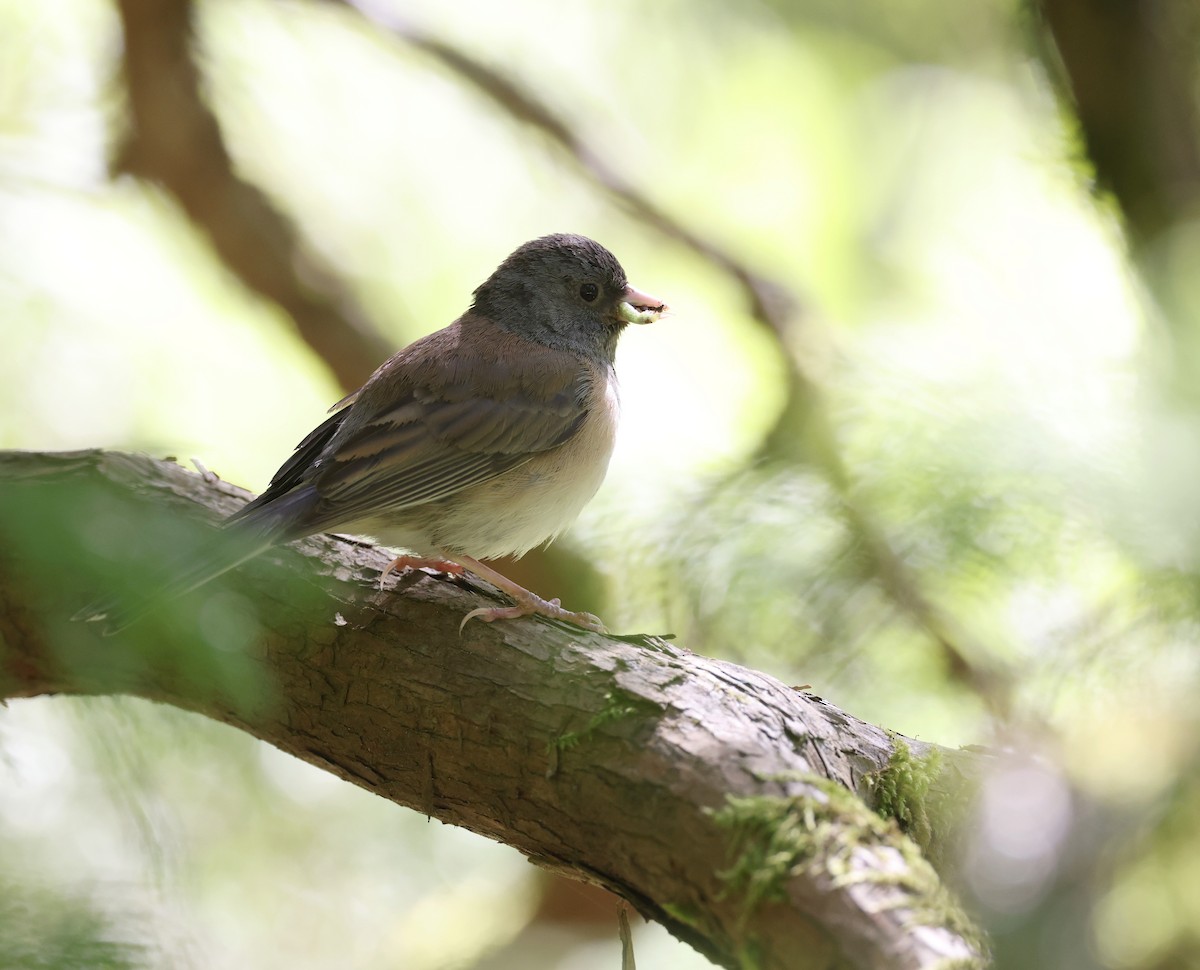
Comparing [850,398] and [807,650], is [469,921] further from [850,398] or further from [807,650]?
[850,398]

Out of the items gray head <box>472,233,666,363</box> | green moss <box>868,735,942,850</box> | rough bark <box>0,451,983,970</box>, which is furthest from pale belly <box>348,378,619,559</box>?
green moss <box>868,735,942,850</box>

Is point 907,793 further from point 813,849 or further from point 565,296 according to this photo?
point 565,296

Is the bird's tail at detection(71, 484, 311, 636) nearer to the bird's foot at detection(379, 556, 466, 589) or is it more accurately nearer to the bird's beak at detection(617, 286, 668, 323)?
the bird's foot at detection(379, 556, 466, 589)

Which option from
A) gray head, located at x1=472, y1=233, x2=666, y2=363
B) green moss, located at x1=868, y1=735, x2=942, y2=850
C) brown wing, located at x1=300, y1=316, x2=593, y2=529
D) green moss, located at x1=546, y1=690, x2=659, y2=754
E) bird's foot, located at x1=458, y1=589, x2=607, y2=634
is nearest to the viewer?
green moss, located at x1=546, y1=690, x2=659, y2=754

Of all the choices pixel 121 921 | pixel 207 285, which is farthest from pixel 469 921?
pixel 207 285

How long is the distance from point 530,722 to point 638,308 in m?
1.57

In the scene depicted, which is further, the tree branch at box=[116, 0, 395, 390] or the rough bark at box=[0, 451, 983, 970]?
the tree branch at box=[116, 0, 395, 390]

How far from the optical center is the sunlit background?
5.79ft

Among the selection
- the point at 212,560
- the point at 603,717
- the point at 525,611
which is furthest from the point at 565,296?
the point at 603,717

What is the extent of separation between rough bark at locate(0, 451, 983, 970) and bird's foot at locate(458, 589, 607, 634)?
2.0 inches

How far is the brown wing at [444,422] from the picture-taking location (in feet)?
8.75

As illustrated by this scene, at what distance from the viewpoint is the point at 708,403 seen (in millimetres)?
3717

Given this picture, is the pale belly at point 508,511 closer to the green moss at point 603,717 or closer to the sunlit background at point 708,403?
the sunlit background at point 708,403

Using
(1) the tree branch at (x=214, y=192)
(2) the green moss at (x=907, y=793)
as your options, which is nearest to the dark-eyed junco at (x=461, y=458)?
(2) the green moss at (x=907, y=793)
